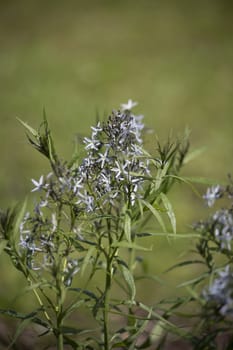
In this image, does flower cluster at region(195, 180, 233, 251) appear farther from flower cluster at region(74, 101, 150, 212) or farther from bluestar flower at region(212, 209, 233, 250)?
flower cluster at region(74, 101, 150, 212)

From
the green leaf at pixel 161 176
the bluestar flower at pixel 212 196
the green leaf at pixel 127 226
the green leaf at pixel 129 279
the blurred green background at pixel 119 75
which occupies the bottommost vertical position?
the green leaf at pixel 129 279

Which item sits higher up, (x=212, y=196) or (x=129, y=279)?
Answer: (x=212, y=196)

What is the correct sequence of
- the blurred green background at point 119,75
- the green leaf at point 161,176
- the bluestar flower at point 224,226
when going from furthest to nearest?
the blurred green background at point 119,75, the green leaf at point 161,176, the bluestar flower at point 224,226

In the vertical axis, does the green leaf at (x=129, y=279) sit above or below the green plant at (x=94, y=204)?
below

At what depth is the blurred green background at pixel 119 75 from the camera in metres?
2.82

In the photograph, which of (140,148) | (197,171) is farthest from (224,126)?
(140,148)

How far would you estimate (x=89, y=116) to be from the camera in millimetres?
3229

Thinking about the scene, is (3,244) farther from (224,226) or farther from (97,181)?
(224,226)

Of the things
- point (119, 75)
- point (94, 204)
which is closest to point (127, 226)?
point (94, 204)

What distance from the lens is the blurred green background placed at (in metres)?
2.82

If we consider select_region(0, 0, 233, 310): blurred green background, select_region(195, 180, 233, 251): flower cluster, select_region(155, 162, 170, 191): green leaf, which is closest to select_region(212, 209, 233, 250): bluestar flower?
select_region(195, 180, 233, 251): flower cluster

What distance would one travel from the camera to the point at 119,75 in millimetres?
3662

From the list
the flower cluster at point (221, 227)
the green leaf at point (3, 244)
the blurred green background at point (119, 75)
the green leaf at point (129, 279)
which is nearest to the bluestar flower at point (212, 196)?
the flower cluster at point (221, 227)

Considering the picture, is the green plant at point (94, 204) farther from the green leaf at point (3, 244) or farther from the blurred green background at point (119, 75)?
the blurred green background at point (119, 75)
